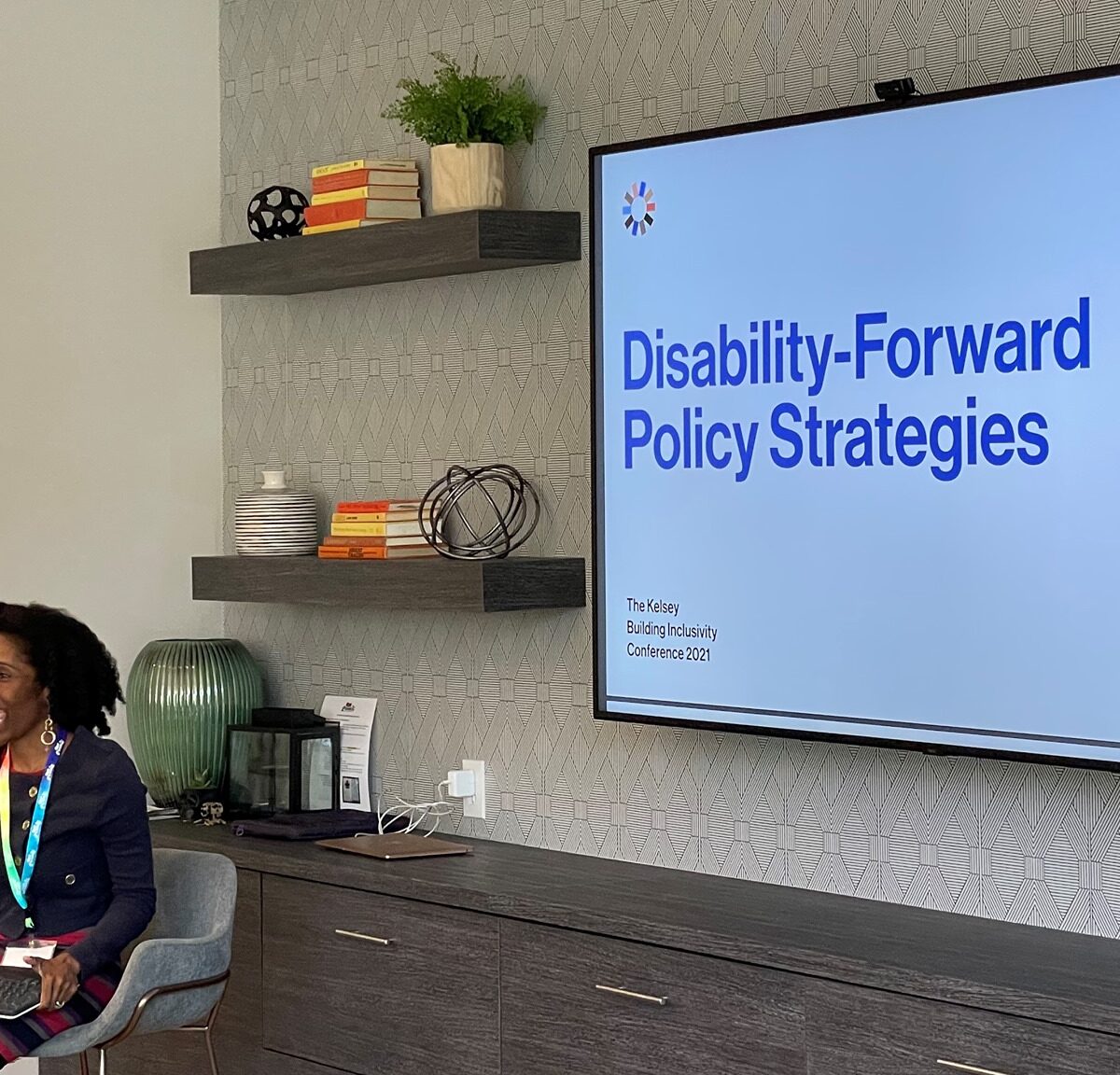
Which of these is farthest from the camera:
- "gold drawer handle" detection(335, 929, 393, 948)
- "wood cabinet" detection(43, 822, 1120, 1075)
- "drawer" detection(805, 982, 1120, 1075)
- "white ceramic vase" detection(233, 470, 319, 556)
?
"white ceramic vase" detection(233, 470, 319, 556)

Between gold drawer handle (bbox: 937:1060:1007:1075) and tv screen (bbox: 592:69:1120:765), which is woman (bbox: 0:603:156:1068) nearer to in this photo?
tv screen (bbox: 592:69:1120:765)

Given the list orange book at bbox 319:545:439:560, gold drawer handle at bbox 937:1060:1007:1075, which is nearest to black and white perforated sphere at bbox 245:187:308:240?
orange book at bbox 319:545:439:560

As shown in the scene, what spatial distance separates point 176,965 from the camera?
3.03m

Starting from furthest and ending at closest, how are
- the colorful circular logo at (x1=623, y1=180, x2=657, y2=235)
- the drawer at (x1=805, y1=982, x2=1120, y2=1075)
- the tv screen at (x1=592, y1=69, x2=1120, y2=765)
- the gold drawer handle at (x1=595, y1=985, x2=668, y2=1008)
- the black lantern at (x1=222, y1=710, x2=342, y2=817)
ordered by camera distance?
1. the black lantern at (x1=222, y1=710, x2=342, y2=817)
2. the colorful circular logo at (x1=623, y1=180, x2=657, y2=235)
3. the gold drawer handle at (x1=595, y1=985, x2=668, y2=1008)
4. the tv screen at (x1=592, y1=69, x2=1120, y2=765)
5. the drawer at (x1=805, y1=982, x2=1120, y2=1075)

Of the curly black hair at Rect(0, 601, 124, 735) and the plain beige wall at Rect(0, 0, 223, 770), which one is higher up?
the plain beige wall at Rect(0, 0, 223, 770)

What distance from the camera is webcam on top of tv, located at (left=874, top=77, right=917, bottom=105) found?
2.98 m

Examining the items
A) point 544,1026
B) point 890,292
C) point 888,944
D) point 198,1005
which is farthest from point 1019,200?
point 198,1005

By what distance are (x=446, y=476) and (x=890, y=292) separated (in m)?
1.20

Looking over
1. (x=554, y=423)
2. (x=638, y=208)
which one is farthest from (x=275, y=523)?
(x=638, y=208)

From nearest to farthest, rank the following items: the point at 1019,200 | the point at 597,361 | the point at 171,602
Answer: the point at 1019,200 < the point at 597,361 < the point at 171,602

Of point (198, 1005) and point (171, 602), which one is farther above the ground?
point (171, 602)

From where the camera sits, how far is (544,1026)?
3258 millimetres

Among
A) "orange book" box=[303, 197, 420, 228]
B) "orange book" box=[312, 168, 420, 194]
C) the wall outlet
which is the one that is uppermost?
"orange book" box=[312, 168, 420, 194]

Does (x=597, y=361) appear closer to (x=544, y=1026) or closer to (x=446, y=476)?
(x=446, y=476)
